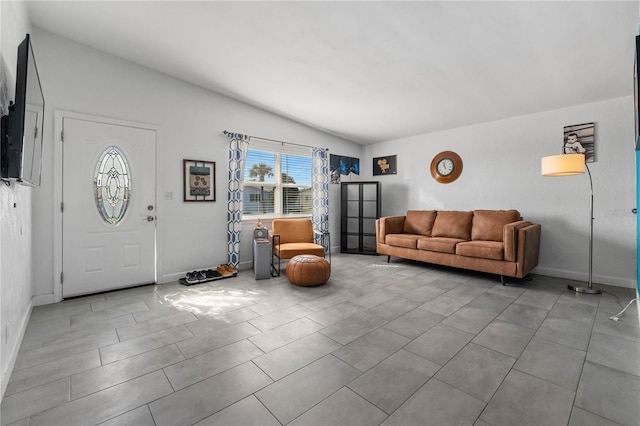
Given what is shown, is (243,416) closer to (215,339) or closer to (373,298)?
(215,339)

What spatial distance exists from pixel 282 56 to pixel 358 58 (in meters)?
0.88

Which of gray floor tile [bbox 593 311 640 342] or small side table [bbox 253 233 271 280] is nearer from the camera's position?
gray floor tile [bbox 593 311 640 342]

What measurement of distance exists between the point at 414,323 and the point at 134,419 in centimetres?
216

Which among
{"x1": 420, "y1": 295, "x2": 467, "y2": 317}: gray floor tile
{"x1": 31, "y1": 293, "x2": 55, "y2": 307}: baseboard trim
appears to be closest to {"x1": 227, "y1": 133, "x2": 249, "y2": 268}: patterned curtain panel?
{"x1": 31, "y1": 293, "x2": 55, "y2": 307}: baseboard trim

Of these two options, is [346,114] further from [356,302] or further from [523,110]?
[356,302]

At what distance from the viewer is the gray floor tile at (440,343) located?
2072 mm

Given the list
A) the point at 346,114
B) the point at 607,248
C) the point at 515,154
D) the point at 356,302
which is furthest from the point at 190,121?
the point at 607,248

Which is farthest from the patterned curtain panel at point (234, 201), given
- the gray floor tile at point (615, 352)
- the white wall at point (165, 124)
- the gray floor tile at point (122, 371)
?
the gray floor tile at point (615, 352)

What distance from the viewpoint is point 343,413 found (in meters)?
1.49

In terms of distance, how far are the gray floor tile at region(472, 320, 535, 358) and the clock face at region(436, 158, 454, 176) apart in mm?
3389

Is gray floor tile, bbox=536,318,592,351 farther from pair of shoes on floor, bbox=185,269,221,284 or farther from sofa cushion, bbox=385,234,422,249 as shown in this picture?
pair of shoes on floor, bbox=185,269,221,284

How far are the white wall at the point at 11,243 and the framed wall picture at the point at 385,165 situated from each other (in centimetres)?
574

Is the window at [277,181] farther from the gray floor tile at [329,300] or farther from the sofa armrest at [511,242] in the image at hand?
the sofa armrest at [511,242]

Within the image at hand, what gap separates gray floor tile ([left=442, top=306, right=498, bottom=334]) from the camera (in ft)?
8.33
